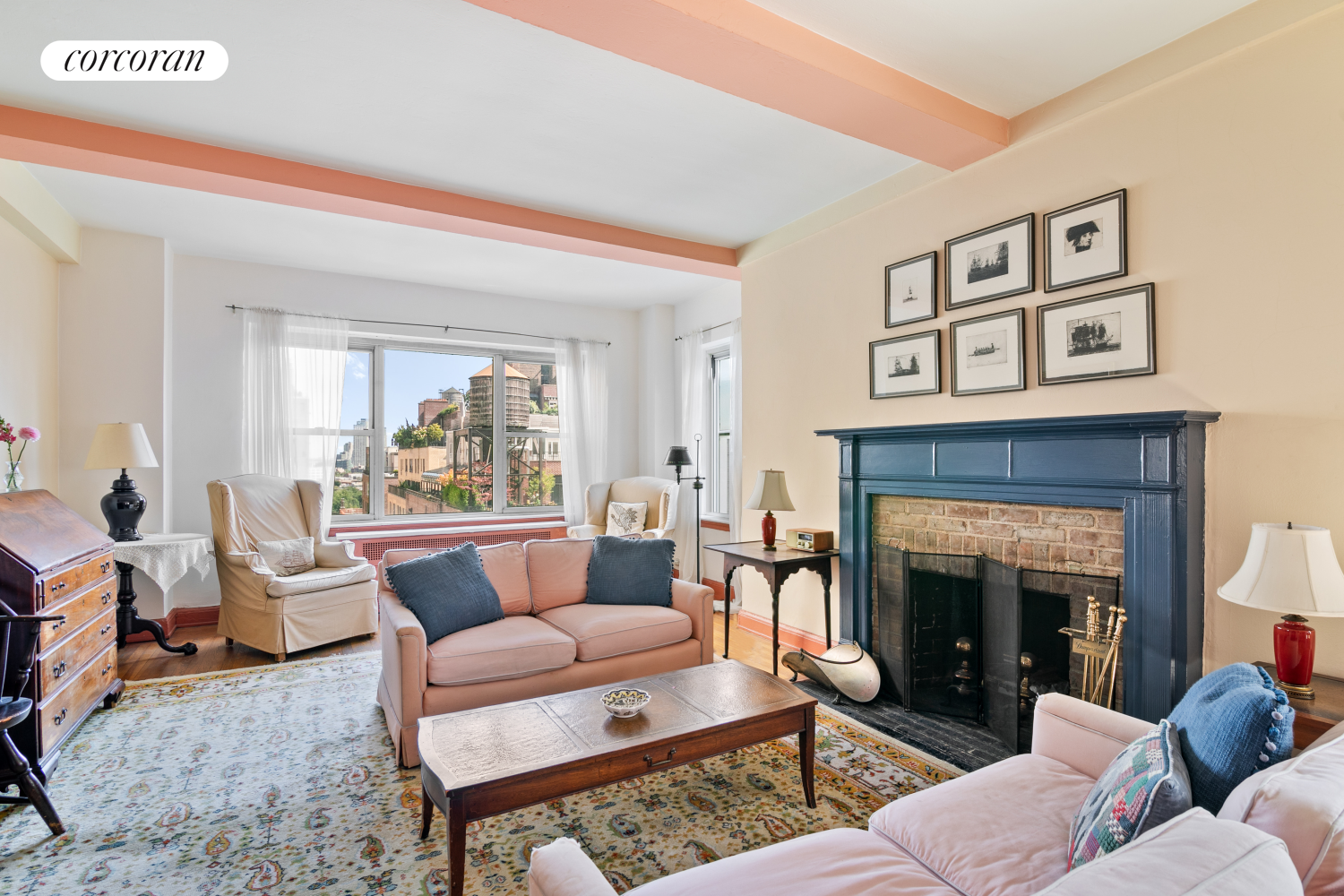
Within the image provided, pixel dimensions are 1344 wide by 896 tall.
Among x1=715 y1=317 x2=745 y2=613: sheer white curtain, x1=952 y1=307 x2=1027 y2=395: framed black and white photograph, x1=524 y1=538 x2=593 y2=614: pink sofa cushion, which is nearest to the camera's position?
x1=952 y1=307 x2=1027 y2=395: framed black and white photograph

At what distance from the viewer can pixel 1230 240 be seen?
2338 millimetres

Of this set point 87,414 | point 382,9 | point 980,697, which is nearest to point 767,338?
point 980,697

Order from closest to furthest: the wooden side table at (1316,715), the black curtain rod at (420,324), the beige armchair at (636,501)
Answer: the wooden side table at (1316,715)
the black curtain rod at (420,324)
the beige armchair at (636,501)

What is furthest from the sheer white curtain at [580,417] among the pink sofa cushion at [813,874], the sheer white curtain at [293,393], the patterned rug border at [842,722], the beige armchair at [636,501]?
the pink sofa cushion at [813,874]

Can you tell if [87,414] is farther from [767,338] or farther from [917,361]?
[917,361]

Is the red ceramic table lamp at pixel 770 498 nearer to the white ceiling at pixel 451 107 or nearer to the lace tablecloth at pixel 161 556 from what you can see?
the white ceiling at pixel 451 107

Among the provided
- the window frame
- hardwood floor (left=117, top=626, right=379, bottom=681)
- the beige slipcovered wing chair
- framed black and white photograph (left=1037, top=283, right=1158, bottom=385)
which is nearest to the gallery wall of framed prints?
framed black and white photograph (left=1037, top=283, right=1158, bottom=385)

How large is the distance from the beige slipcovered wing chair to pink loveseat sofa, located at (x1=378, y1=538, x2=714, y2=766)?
128 centimetres

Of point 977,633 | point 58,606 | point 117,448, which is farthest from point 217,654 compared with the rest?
point 977,633

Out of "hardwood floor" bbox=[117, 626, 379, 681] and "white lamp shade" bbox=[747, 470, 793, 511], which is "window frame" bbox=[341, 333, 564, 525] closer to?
"hardwood floor" bbox=[117, 626, 379, 681]

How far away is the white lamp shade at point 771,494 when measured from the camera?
157 inches

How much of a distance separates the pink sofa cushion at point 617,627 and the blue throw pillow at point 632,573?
0.08 meters

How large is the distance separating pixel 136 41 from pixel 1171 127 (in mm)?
3797

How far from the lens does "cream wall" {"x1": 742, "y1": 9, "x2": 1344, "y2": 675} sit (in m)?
2.13
